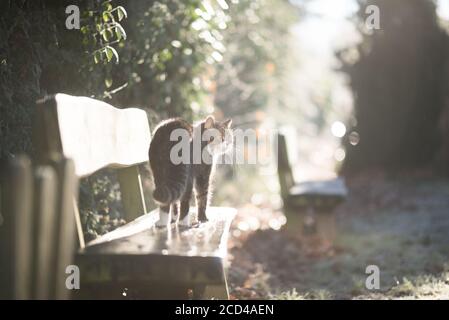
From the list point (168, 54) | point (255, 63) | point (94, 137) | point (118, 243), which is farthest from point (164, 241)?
point (255, 63)

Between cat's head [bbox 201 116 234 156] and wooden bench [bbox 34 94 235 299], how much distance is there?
0.45 metres

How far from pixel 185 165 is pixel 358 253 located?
4140 millimetres

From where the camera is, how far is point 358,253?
255 inches

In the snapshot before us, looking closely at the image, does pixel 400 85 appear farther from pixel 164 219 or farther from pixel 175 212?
pixel 164 219

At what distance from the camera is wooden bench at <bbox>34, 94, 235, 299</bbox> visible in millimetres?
2332

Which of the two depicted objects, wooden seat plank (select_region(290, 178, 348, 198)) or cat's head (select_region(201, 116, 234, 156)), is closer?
cat's head (select_region(201, 116, 234, 156))

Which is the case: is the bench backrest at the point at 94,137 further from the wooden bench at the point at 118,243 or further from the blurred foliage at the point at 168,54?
the blurred foliage at the point at 168,54

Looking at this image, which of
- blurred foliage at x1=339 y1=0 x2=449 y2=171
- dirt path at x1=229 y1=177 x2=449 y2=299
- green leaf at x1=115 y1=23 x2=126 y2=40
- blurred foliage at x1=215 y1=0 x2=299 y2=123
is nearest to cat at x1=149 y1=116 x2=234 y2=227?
green leaf at x1=115 y1=23 x2=126 y2=40

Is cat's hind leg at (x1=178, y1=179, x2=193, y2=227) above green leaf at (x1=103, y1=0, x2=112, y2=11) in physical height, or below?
below

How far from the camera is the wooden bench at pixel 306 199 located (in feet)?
22.7

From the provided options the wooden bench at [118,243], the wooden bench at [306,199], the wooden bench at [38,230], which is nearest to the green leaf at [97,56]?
the wooden bench at [118,243]

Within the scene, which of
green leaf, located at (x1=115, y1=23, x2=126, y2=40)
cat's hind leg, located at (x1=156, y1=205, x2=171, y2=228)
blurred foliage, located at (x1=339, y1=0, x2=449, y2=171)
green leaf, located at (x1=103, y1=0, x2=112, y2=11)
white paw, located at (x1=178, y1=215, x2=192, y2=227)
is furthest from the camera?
blurred foliage, located at (x1=339, y1=0, x2=449, y2=171)

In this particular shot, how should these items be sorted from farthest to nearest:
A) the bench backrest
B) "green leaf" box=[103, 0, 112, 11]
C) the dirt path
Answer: the dirt path
"green leaf" box=[103, 0, 112, 11]
the bench backrest

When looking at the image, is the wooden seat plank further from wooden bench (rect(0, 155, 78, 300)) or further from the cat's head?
wooden bench (rect(0, 155, 78, 300))
